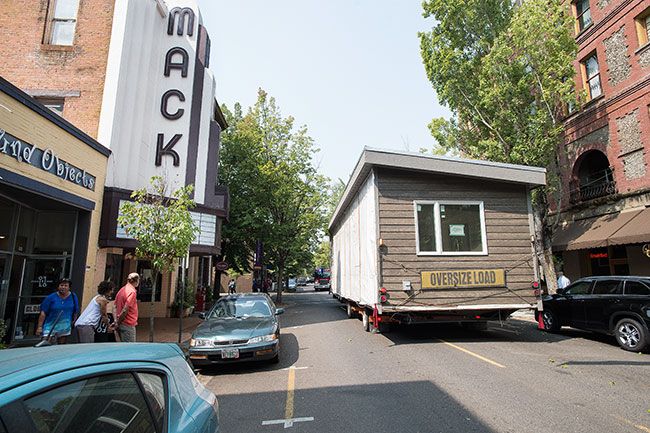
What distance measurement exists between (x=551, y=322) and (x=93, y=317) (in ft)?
38.3

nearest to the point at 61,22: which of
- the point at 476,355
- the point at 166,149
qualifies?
the point at 166,149

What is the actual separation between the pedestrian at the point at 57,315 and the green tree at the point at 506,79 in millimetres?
15869

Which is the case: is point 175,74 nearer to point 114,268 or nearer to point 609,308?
point 114,268

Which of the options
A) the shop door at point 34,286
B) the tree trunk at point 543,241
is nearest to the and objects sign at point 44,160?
the shop door at point 34,286

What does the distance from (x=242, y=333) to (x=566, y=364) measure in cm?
627

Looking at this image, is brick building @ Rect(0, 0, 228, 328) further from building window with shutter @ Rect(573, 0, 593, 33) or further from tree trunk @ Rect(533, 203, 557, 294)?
building window with shutter @ Rect(573, 0, 593, 33)

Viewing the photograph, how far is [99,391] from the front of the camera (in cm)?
181

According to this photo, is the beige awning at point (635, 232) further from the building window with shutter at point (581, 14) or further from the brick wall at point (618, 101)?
the building window with shutter at point (581, 14)

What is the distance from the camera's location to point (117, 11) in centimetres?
1284

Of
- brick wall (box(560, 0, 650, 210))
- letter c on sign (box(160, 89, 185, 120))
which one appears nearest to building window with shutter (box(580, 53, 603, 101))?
brick wall (box(560, 0, 650, 210))

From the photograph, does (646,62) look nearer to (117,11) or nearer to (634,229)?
(634,229)

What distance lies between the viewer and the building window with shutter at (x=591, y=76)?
17.8 meters

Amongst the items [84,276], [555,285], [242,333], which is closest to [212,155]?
[84,276]

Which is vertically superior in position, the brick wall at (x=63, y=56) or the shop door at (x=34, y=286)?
the brick wall at (x=63, y=56)
